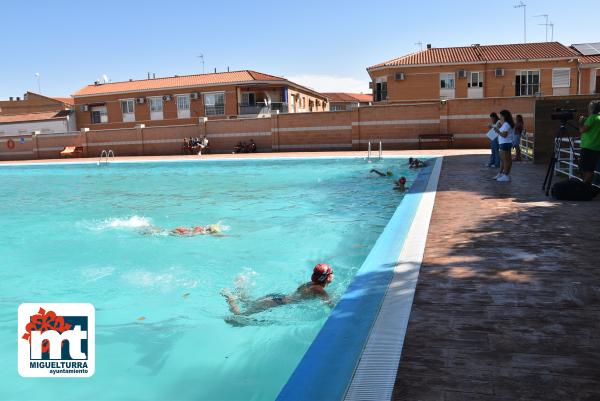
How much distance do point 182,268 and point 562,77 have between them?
35206 mm

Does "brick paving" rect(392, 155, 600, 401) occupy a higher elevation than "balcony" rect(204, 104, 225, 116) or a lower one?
lower

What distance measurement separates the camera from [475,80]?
3600 centimetres

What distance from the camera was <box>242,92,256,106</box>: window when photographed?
135ft

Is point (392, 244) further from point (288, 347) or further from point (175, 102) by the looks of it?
point (175, 102)

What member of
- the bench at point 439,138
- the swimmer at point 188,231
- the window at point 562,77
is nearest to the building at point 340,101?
the window at point 562,77

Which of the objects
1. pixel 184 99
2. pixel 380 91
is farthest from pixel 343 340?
pixel 184 99

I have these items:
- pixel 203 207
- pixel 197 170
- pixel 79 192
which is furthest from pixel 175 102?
pixel 203 207

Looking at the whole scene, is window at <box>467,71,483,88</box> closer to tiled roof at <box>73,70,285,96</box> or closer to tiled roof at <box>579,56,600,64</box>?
tiled roof at <box>579,56,600,64</box>

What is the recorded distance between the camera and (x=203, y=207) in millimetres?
13375

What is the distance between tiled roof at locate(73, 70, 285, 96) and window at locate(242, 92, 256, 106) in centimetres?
143

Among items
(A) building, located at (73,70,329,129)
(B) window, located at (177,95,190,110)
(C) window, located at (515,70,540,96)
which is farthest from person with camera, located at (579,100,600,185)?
(B) window, located at (177,95,190,110)

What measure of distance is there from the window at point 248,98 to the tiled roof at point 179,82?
1.43 metres

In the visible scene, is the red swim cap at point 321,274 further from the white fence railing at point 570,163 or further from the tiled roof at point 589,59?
the tiled roof at point 589,59

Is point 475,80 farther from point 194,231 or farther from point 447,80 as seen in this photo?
point 194,231
